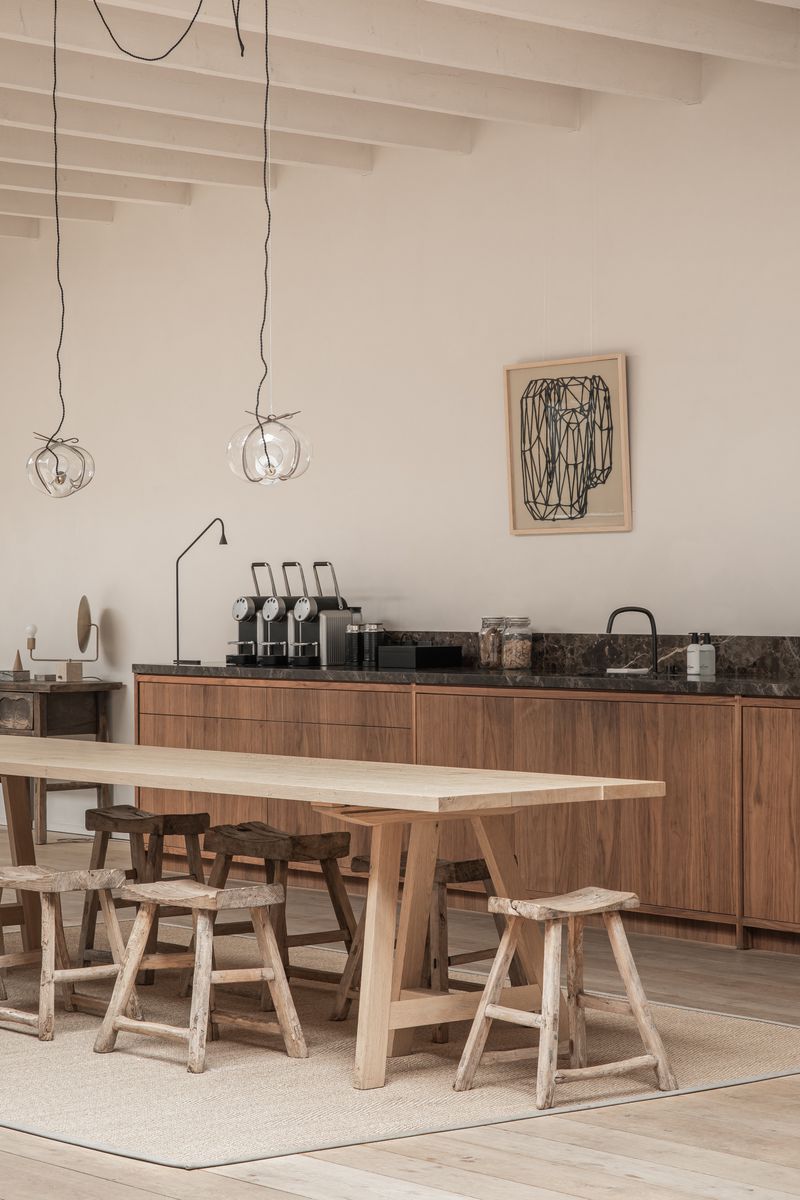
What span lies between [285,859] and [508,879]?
2.54ft

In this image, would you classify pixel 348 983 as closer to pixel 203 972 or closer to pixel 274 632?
pixel 203 972

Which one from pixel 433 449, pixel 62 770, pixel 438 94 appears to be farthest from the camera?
pixel 433 449

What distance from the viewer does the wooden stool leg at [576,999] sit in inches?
156

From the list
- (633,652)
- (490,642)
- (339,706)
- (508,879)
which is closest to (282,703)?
(339,706)

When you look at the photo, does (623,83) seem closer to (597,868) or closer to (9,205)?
(597,868)

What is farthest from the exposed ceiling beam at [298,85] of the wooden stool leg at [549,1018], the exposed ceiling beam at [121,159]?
the wooden stool leg at [549,1018]

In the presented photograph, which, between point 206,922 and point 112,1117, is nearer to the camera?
point 112,1117

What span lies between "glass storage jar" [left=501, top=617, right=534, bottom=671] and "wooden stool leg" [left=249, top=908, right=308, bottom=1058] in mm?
2640

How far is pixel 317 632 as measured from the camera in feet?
23.9

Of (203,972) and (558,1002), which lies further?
(203,972)

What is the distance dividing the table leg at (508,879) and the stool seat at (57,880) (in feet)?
3.60

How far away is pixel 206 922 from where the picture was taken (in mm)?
4121

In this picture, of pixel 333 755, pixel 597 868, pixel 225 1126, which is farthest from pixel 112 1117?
pixel 333 755

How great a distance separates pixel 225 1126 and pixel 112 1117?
0.28 metres
